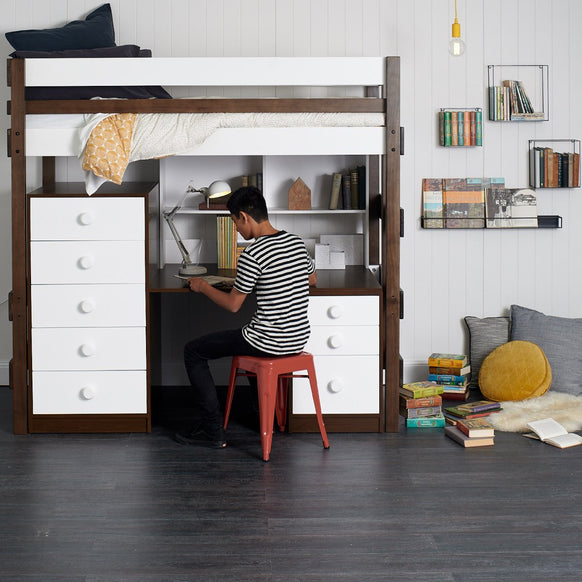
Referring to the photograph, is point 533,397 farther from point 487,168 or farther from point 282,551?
point 282,551

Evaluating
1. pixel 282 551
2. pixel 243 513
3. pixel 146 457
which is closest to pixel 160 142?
pixel 146 457

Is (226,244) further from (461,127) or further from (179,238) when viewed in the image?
(461,127)

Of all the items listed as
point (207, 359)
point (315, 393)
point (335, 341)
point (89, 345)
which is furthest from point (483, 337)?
point (89, 345)

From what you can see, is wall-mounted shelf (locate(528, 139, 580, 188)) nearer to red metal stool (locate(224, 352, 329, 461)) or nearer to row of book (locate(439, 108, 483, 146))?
row of book (locate(439, 108, 483, 146))

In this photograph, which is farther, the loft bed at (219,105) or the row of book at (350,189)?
the row of book at (350,189)

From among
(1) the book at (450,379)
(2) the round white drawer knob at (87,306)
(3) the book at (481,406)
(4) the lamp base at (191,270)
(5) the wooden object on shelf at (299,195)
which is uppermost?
(5) the wooden object on shelf at (299,195)

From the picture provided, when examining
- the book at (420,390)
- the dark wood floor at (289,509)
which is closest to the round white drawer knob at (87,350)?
the dark wood floor at (289,509)

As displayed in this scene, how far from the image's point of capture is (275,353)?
11.9ft

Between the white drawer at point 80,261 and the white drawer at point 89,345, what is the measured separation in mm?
239

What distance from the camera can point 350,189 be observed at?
4.61m

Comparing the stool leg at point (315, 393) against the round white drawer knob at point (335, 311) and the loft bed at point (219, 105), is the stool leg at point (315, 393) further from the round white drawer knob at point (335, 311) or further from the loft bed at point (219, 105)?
the loft bed at point (219, 105)

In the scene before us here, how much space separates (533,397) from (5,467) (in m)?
2.56

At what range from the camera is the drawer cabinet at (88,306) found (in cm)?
390

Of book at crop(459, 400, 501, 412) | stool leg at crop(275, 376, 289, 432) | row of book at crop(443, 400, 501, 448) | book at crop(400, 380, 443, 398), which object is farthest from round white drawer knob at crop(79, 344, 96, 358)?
book at crop(459, 400, 501, 412)
